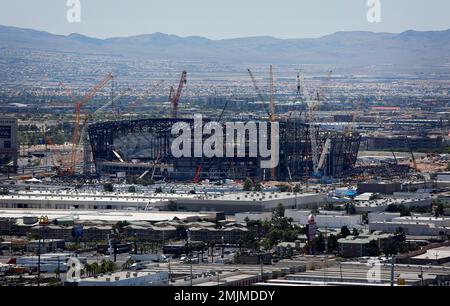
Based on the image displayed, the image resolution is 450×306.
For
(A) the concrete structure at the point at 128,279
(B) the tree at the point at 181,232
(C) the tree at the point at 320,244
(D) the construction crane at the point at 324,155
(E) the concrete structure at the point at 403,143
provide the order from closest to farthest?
(A) the concrete structure at the point at 128,279, (C) the tree at the point at 320,244, (B) the tree at the point at 181,232, (D) the construction crane at the point at 324,155, (E) the concrete structure at the point at 403,143

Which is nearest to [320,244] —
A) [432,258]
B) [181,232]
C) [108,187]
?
[432,258]

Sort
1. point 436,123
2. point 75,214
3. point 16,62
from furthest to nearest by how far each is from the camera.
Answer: point 16,62 < point 436,123 < point 75,214

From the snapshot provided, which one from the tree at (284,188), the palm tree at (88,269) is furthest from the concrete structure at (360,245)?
the tree at (284,188)

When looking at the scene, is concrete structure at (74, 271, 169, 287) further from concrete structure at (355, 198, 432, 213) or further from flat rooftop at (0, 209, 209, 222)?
concrete structure at (355, 198, 432, 213)

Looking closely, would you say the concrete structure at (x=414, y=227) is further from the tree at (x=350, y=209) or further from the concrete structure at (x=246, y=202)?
the concrete structure at (x=246, y=202)

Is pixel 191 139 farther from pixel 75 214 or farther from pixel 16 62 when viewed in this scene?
pixel 16 62
